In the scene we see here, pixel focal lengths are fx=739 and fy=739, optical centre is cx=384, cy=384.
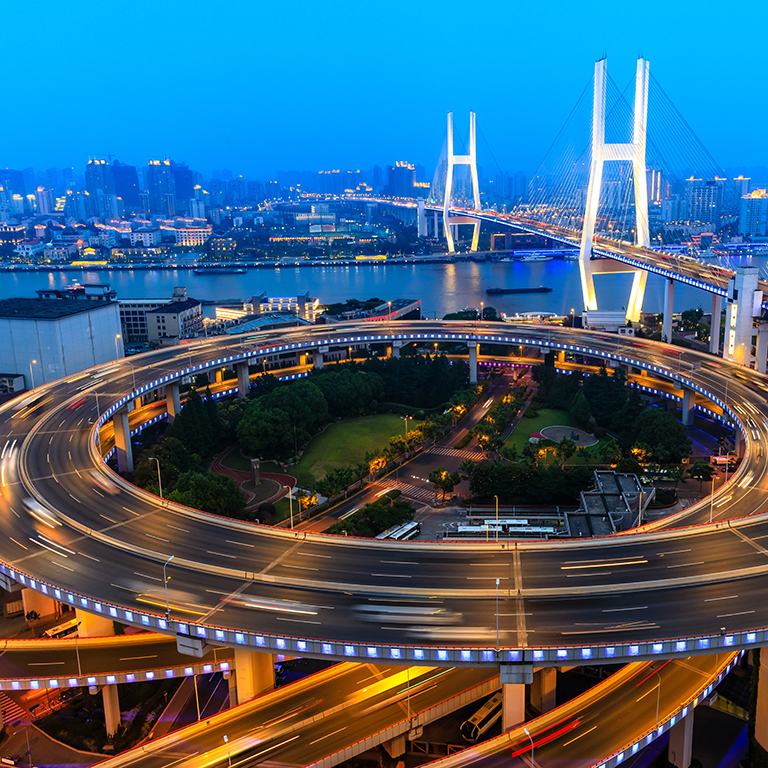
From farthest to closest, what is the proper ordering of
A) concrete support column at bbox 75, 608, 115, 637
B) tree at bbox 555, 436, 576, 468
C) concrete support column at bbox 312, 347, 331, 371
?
concrete support column at bbox 312, 347, 331, 371
tree at bbox 555, 436, 576, 468
concrete support column at bbox 75, 608, 115, 637

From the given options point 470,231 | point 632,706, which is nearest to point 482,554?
point 632,706

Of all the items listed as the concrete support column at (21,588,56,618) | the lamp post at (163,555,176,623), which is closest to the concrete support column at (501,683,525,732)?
the lamp post at (163,555,176,623)

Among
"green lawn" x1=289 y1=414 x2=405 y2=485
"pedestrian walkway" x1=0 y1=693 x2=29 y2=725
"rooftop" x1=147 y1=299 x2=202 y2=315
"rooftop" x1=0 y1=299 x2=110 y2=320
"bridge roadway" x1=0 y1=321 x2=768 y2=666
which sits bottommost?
"pedestrian walkway" x1=0 y1=693 x2=29 y2=725

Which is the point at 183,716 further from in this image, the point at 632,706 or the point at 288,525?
the point at 632,706

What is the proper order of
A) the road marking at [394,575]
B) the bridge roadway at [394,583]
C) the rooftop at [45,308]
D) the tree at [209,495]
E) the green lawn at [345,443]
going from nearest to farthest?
the bridge roadway at [394,583] < the road marking at [394,575] < the tree at [209,495] < the green lawn at [345,443] < the rooftop at [45,308]

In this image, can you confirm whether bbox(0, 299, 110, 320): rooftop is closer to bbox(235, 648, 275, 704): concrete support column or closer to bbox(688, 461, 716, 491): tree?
bbox(235, 648, 275, 704): concrete support column

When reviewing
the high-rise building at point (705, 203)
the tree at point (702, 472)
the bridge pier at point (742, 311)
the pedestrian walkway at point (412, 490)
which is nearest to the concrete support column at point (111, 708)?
the pedestrian walkway at point (412, 490)

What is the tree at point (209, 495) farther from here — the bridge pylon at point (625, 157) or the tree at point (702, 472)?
the bridge pylon at point (625, 157)
